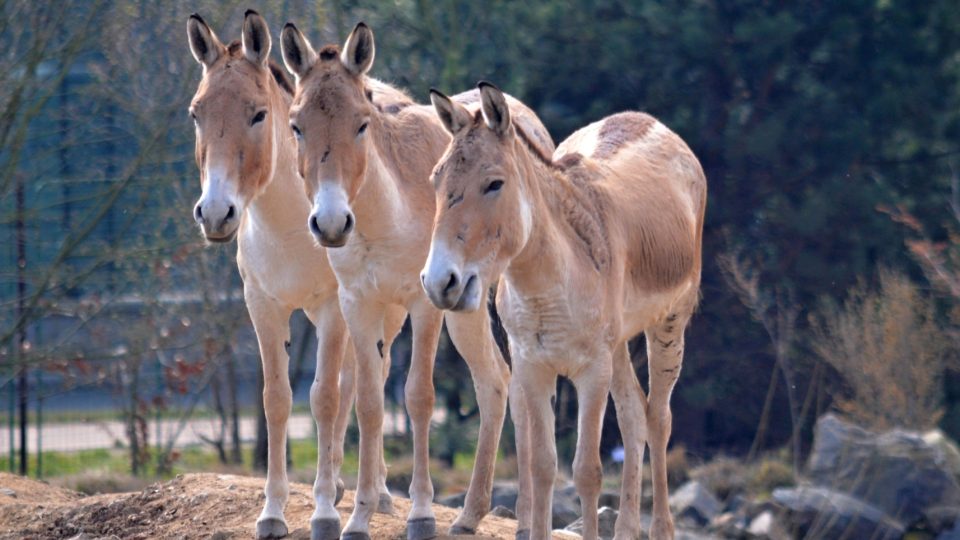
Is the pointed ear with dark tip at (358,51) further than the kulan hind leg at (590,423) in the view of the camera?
Yes

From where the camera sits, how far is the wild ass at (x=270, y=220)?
18.5 feet

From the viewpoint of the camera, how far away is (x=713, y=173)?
15.8m

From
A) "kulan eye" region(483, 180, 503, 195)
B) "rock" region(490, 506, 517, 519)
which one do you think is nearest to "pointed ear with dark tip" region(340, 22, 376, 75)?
"kulan eye" region(483, 180, 503, 195)

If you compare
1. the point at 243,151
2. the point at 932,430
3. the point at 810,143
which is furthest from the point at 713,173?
the point at 243,151

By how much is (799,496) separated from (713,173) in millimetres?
5166

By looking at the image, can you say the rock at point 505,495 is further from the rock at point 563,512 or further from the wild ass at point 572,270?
the wild ass at point 572,270

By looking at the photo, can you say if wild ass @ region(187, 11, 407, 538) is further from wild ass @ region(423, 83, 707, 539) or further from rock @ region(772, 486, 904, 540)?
rock @ region(772, 486, 904, 540)

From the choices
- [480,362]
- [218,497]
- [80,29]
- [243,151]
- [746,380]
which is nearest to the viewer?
[243,151]

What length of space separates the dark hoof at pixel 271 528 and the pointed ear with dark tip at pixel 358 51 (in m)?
2.10

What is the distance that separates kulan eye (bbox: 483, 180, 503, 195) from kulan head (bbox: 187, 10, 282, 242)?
1.06 m

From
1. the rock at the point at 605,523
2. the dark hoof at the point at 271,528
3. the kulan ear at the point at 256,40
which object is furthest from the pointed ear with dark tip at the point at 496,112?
the rock at the point at 605,523

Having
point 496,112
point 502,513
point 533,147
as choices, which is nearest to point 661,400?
point 502,513

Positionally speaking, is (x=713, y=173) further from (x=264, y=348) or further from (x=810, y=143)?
(x=264, y=348)

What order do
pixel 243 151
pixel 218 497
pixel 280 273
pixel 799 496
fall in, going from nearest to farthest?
1. pixel 243 151
2. pixel 280 273
3. pixel 218 497
4. pixel 799 496
